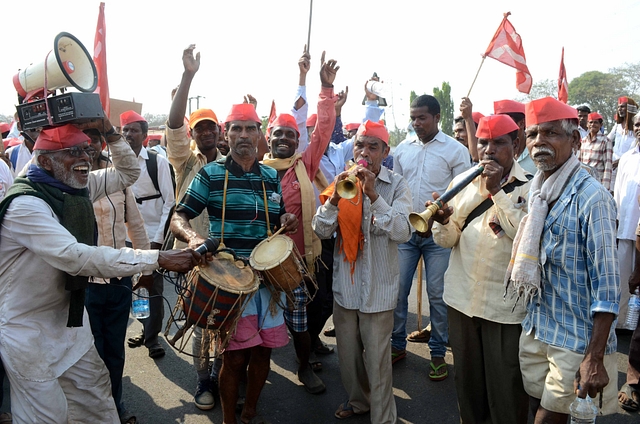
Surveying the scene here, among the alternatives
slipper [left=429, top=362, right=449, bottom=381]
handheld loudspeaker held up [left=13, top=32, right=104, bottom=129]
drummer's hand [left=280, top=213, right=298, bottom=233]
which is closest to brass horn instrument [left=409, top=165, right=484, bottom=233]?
drummer's hand [left=280, top=213, right=298, bottom=233]

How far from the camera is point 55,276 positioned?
3.01 metres

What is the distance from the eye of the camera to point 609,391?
8.59ft

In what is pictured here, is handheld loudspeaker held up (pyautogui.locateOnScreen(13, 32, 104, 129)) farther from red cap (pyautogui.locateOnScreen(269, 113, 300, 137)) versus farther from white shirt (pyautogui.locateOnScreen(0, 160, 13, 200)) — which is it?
white shirt (pyautogui.locateOnScreen(0, 160, 13, 200))

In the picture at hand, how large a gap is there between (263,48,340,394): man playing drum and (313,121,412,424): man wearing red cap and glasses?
0.51 metres

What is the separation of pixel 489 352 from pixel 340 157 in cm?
356

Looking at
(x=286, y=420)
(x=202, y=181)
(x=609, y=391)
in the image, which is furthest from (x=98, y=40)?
(x=609, y=391)

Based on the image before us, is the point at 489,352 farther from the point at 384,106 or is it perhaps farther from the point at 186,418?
the point at 384,106

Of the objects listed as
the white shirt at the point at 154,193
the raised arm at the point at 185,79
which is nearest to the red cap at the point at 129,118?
the white shirt at the point at 154,193

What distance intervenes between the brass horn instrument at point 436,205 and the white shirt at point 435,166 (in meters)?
1.87

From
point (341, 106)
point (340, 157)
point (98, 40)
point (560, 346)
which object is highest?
point (98, 40)

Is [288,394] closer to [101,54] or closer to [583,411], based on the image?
[583,411]

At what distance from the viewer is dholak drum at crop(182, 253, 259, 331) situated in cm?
319

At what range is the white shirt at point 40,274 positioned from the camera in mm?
2805

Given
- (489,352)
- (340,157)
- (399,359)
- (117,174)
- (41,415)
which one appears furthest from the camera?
(340,157)
